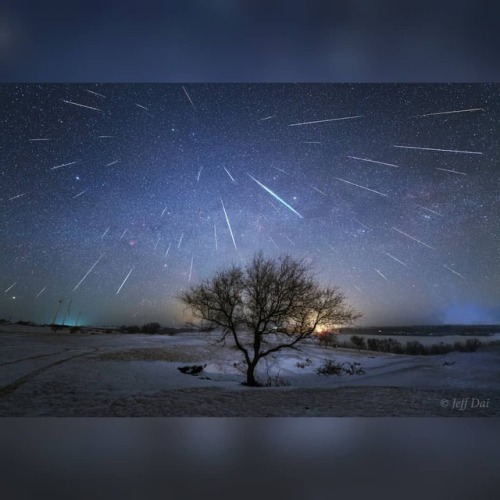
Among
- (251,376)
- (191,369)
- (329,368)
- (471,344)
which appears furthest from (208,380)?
(471,344)

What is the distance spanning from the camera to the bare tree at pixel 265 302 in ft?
15.2

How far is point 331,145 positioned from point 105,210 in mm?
2779

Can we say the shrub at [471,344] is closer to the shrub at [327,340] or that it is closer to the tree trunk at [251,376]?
the shrub at [327,340]

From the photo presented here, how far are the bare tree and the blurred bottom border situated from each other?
1024 mm

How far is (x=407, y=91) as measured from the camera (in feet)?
15.4

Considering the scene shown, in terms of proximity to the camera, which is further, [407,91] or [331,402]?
[407,91]

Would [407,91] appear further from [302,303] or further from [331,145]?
[302,303]

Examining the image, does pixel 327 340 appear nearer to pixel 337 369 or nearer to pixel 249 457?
pixel 337 369

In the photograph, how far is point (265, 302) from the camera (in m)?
4.72

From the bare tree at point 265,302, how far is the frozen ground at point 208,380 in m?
0.23

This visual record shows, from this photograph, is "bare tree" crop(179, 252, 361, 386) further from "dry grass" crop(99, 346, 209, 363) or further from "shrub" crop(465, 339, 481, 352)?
"shrub" crop(465, 339, 481, 352)
